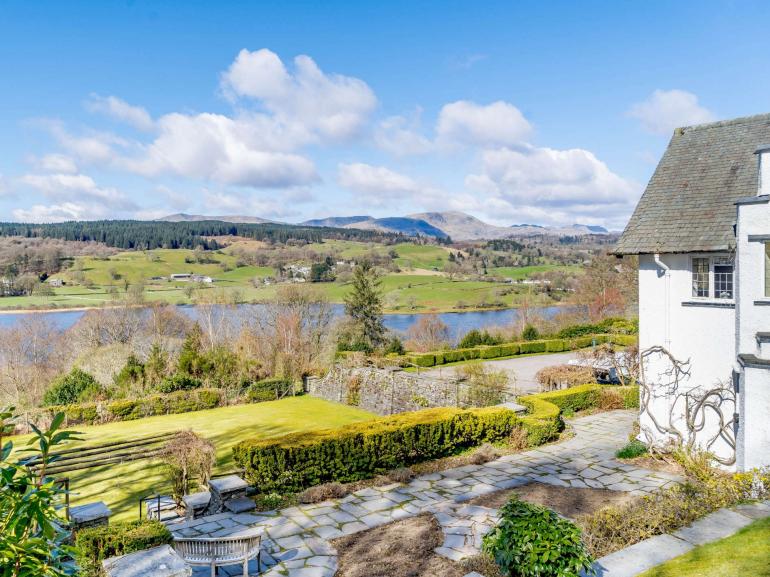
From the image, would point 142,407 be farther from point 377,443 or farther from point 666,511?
point 666,511

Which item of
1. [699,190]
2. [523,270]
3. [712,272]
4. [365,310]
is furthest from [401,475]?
[523,270]

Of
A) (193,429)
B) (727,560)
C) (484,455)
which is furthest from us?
(193,429)

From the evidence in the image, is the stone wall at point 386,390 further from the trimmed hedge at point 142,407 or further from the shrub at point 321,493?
the shrub at point 321,493

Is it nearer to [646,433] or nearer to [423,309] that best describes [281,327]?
[646,433]

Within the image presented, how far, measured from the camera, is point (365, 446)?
36.2 ft

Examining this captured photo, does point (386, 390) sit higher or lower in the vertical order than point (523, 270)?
lower

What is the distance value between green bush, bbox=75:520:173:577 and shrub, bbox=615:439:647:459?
934 cm

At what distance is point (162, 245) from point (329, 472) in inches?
Result: 2865

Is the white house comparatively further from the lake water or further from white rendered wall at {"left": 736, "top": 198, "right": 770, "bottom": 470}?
the lake water

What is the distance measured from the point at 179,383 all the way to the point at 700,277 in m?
20.7

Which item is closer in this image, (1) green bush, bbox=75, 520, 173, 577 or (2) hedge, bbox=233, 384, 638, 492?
(1) green bush, bbox=75, 520, 173, 577

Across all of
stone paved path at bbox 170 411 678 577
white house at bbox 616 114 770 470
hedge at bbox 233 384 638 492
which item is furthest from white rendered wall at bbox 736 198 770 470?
hedge at bbox 233 384 638 492

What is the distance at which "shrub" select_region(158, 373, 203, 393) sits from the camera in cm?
2347

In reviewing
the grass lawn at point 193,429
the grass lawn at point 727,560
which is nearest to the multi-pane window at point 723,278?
the grass lawn at point 727,560
